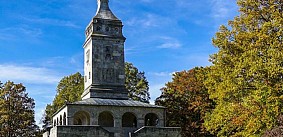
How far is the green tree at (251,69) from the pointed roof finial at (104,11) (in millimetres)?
14770

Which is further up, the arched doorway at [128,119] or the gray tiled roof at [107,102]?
the gray tiled roof at [107,102]

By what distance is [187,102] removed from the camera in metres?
40.4

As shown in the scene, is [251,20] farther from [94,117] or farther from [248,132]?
[94,117]

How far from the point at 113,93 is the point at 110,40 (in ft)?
15.6

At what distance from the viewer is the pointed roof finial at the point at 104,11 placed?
38.3 meters

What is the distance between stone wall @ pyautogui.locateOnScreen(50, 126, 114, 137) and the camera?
28.3m

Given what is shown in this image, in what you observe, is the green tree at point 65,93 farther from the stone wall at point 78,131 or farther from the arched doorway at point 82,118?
the stone wall at point 78,131

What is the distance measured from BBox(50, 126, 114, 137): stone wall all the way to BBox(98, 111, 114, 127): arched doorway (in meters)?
5.51

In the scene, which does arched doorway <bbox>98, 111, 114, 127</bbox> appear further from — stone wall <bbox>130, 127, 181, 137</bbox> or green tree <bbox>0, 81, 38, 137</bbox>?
green tree <bbox>0, 81, 38, 137</bbox>

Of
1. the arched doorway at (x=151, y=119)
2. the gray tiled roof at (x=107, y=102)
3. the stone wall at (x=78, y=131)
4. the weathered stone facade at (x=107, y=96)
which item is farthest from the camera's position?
the arched doorway at (x=151, y=119)

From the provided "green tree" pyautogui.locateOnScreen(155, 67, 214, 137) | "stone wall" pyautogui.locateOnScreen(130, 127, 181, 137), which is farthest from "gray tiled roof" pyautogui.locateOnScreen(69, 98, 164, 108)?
"green tree" pyautogui.locateOnScreen(155, 67, 214, 137)

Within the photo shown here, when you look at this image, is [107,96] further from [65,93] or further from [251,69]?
[251,69]

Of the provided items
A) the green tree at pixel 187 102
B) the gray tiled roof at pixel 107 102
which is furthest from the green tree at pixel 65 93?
the gray tiled roof at pixel 107 102

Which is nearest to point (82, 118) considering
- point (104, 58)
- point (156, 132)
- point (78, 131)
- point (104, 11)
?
point (104, 58)
